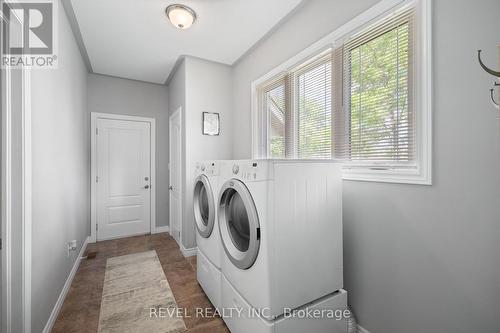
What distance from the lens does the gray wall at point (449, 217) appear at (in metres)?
0.99

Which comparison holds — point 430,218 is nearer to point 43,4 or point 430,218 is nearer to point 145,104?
point 43,4

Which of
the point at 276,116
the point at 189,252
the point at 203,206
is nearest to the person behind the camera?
the point at 203,206

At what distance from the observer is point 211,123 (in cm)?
311

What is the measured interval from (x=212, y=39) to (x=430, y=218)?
2.63 m

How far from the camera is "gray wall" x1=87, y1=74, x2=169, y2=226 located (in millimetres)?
3562

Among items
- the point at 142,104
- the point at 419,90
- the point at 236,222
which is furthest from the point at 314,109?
the point at 142,104

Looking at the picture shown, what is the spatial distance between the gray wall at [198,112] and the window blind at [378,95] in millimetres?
1830

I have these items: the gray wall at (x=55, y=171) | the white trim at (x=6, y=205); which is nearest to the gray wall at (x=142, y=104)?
the gray wall at (x=55, y=171)

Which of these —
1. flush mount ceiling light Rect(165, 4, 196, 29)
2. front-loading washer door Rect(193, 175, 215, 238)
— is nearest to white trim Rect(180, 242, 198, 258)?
front-loading washer door Rect(193, 175, 215, 238)

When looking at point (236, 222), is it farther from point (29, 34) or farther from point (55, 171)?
point (29, 34)

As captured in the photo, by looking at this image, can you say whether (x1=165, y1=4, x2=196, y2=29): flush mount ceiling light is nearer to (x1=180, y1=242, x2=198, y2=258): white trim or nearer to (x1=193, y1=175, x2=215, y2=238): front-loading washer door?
(x1=193, y1=175, x2=215, y2=238): front-loading washer door

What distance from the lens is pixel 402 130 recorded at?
1.33 meters

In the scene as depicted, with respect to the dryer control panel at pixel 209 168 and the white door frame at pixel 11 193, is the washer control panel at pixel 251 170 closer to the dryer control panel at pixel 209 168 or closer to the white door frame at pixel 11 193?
the dryer control panel at pixel 209 168

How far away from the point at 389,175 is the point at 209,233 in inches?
55.3
